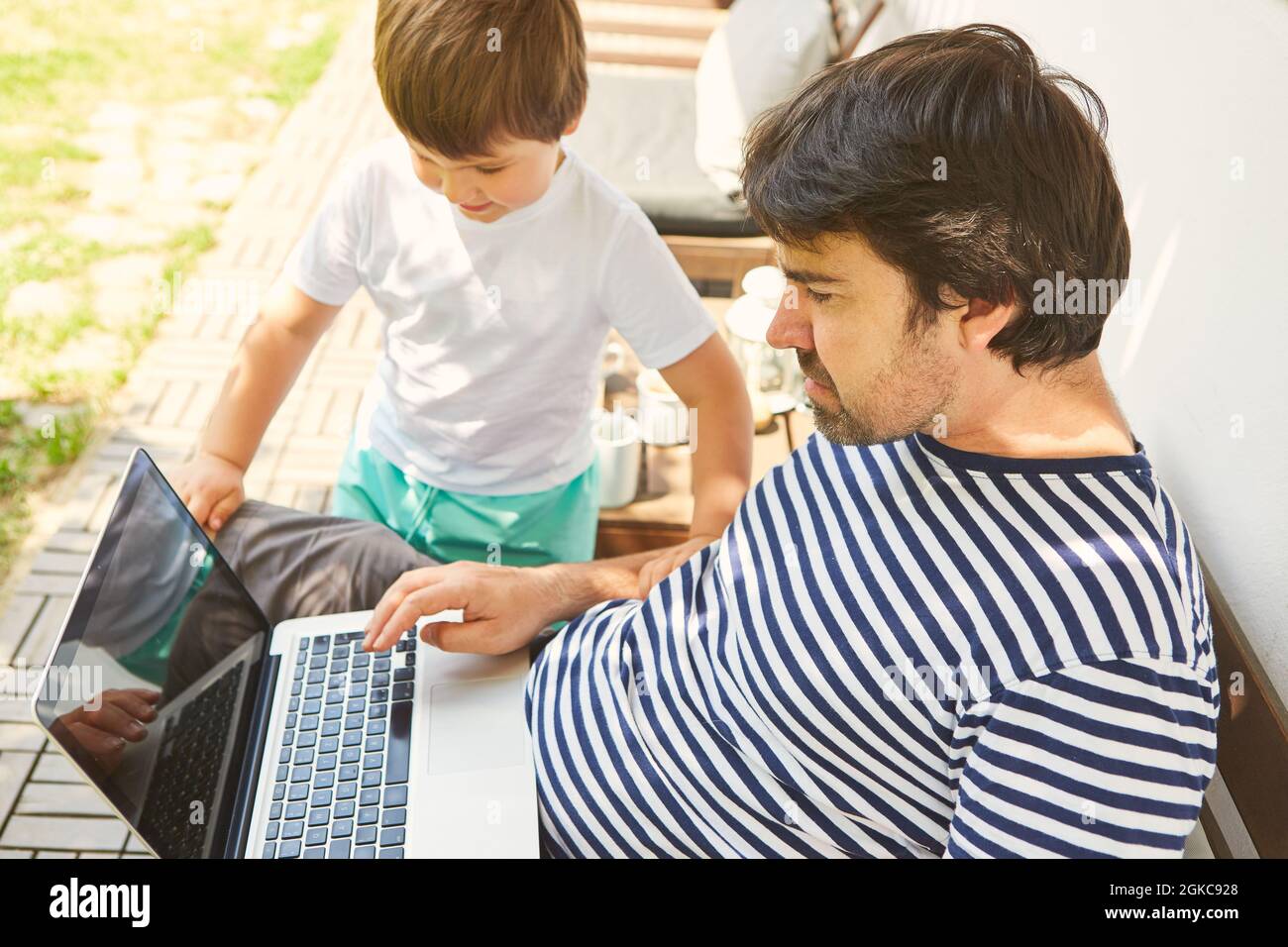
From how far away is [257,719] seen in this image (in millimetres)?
1568

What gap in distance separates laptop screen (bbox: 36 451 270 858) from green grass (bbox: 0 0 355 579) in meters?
1.75

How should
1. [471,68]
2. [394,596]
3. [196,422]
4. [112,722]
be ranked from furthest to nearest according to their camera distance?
1. [196,422]
2. [394,596]
3. [471,68]
4. [112,722]

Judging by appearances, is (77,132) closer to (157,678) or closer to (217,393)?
(217,393)

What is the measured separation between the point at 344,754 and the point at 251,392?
69cm

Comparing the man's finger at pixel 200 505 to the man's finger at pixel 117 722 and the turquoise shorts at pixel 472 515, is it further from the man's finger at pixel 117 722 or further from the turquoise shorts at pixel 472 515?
Answer: the man's finger at pixel 117 722

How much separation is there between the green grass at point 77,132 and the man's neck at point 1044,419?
2.71 meters

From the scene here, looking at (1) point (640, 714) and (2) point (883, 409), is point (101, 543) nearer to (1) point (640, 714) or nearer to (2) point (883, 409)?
(1) point (640, 714)

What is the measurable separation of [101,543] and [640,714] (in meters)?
0.73

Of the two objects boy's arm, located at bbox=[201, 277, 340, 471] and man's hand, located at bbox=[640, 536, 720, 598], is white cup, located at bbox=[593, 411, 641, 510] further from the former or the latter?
boy's arm, located at bbox=[201, 277, 340, 471]

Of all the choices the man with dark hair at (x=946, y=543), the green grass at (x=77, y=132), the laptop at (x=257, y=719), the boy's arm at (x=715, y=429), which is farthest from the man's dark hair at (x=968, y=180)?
the green grass at (x=77, y=132)

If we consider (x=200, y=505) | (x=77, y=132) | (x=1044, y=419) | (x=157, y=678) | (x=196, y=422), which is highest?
(x=1044, y=419)

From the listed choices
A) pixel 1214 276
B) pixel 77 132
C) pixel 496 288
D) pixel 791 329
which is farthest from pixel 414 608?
pixel 77 132

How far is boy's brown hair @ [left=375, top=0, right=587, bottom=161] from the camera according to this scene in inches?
58.2
